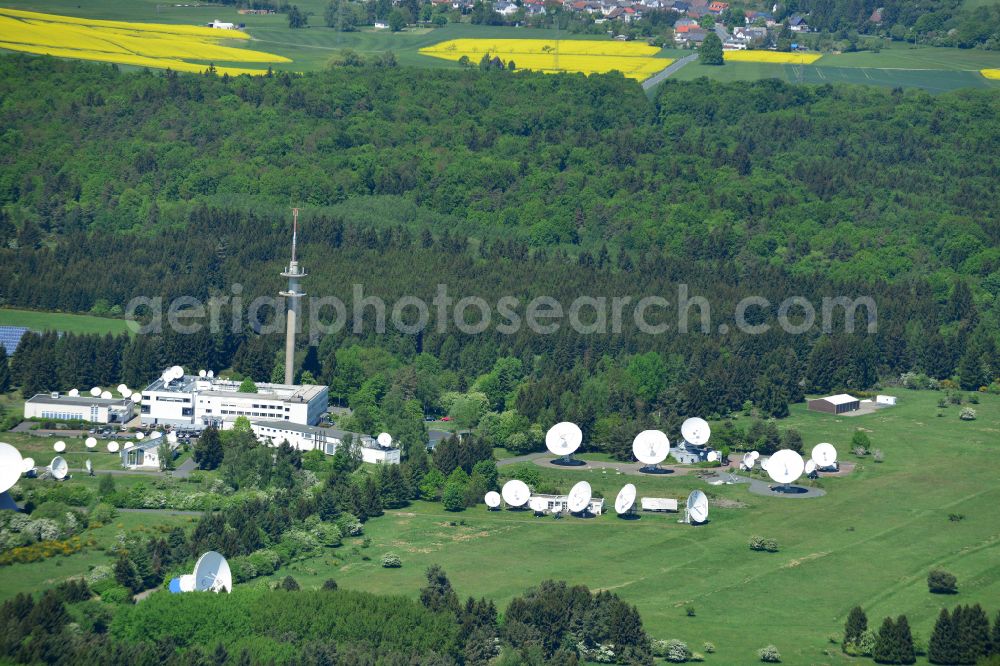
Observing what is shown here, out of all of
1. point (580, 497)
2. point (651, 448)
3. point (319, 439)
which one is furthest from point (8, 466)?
point (651, 448)

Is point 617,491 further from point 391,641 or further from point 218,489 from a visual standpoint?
point 391,641

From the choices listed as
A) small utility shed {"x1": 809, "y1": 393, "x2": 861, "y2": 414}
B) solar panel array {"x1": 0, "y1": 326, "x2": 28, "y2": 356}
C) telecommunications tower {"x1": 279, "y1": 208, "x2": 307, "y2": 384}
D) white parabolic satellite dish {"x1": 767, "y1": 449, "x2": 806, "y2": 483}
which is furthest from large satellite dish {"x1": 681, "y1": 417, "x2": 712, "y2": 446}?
solar panel array {"x1": 0, "y1": 326, "x2": 28, "y2": 356}

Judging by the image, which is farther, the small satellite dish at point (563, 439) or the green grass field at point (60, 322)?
the green grass field at point (60, 322)

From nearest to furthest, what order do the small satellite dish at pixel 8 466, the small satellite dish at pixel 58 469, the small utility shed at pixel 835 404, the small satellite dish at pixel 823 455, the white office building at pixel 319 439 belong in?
the small satellite dish at pixel 8 466
the small satellite dish at pixel 58 469
the white office building at pixel 319 439
the small satellite dish at pixel 823 455
the small utility shed at pixel 835 404

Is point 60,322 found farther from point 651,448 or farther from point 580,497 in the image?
point 580,497

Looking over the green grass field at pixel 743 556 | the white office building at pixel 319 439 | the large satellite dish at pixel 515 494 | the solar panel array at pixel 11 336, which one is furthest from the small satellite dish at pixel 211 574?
the solar panel array at pixel 11 336

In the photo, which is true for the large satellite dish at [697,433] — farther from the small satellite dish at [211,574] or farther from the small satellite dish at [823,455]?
the small satellite dish at [211,574]

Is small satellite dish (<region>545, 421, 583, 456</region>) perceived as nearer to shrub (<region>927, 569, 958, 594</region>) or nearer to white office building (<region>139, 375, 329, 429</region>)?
white office building (<region>139, 375, 329, 429</region>)
